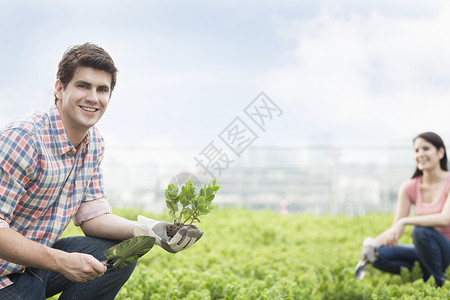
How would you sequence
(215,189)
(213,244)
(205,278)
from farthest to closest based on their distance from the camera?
(213,244), (205,278), (215,189)

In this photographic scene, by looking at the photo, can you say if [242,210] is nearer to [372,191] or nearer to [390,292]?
[372,191]

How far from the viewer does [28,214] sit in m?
2.10

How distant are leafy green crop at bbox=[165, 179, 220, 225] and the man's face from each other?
18.0 inches

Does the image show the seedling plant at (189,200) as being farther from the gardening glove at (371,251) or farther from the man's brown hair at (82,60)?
the gardening glove at (371,251)

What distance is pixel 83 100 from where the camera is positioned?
2100mm

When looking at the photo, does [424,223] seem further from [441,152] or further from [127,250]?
[127,250]

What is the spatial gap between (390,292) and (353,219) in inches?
211

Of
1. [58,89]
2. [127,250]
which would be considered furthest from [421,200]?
[58,89]

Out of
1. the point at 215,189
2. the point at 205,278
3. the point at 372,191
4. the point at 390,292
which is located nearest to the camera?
the point at 215,189

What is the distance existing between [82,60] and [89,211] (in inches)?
28.2

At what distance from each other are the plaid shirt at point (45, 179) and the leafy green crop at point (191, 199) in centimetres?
45

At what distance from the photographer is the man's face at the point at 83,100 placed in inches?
82.6

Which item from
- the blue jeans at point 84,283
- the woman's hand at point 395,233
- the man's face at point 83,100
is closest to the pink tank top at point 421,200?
the woman's hand at point 395,233

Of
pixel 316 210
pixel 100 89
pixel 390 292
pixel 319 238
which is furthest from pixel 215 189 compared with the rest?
pixel 316 210
